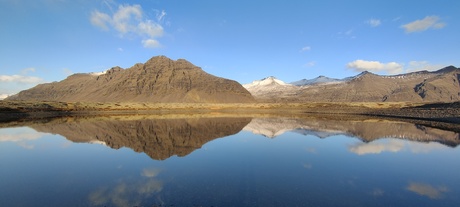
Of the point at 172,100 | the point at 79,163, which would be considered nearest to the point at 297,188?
the point at 79,163

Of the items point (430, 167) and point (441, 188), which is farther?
point (430, 167)

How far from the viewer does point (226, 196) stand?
36.0 feet

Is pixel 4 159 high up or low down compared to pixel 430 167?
up

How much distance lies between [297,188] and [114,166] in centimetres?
1099

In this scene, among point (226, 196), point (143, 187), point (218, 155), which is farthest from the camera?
point (218, 155)

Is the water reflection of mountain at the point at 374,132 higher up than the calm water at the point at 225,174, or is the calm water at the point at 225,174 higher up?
the calm water at the point at 225,174

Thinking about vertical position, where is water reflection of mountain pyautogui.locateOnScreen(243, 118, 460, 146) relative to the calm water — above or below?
below

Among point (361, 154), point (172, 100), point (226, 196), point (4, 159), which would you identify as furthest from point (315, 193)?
point (172, 100)

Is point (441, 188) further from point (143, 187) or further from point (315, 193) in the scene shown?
point (143, 187)

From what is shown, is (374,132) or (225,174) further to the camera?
(374,132)

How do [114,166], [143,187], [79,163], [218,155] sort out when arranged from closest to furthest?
[143,187]
[114,166]
[79,163]
[218,155]

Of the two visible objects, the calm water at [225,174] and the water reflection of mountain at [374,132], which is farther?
the water reflection of mountain at [374,132]

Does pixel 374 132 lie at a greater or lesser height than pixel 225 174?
lesser

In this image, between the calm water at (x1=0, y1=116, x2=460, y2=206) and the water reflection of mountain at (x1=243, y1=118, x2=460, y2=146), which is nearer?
the calm water at (x1=0, y1=116, x2=460, y2=206)
